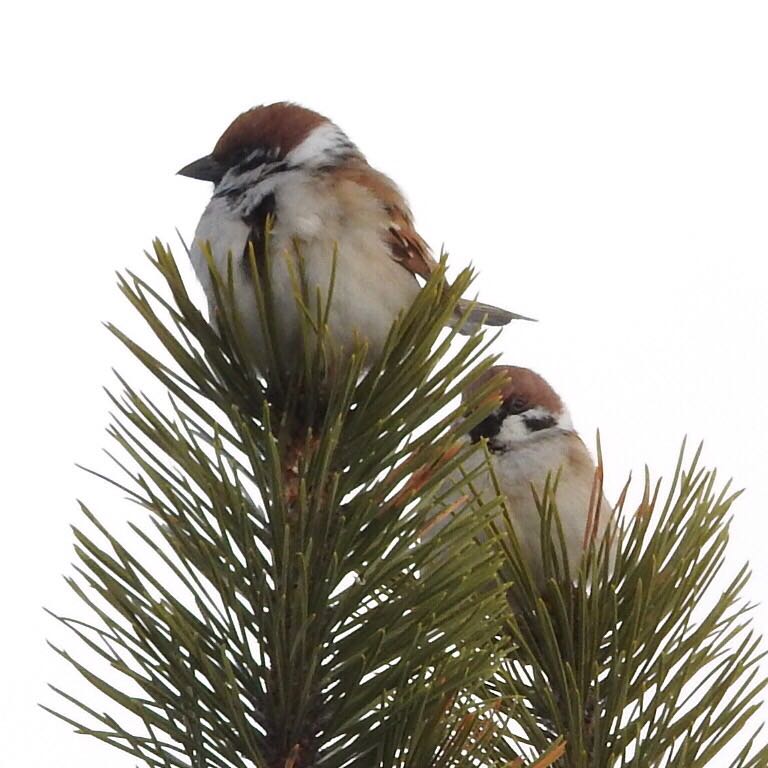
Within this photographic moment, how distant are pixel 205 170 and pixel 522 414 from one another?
0.92m

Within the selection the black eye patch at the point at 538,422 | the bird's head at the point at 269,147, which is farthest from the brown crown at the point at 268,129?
the black eye patch at the point at 538,422

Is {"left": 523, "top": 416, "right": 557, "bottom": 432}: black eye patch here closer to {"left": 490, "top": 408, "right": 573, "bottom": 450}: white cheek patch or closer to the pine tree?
{"left": 490, "top": 408, "right": 573, "bottom": 450}: white cheek patch

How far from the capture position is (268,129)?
6.64 ft

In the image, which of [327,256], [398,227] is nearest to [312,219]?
[327,256]

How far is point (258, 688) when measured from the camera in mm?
1018

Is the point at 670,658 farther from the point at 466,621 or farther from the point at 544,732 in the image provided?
the point at 466,621

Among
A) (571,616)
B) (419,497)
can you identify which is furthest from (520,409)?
(419,497)

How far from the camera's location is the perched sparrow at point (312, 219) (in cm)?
167

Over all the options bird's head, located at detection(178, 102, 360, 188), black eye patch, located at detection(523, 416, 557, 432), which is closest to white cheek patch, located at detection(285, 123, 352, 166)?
bird's head, located at detection(178, 102, 360, 188)

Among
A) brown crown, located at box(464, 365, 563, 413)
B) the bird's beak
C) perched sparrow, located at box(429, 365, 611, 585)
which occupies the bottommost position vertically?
perched sparrow, located at box(429, 365, 611, 585)

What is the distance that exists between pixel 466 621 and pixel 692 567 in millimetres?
331

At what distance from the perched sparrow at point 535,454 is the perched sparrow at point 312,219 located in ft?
1.32

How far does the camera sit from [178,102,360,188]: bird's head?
6.44 feet

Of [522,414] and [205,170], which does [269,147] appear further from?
[522,414]
